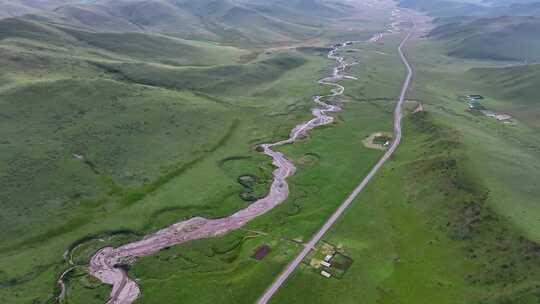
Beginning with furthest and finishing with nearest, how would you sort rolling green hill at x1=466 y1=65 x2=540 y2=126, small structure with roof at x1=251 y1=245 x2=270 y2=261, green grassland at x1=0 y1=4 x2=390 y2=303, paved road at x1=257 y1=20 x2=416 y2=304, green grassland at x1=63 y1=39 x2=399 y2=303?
rolling green hill at x1=466 y1=65 x2=540 y2=126 < green grassland at x1=0 y1=4 x2=390 y2=303 < small structure with roof at x1=251 y1=245 x2=270 y2=261 < green grassland at x1=63 y1=39 x2=399 y2=303 < paved road at x1=257 y1=20 x2=416 y2=304

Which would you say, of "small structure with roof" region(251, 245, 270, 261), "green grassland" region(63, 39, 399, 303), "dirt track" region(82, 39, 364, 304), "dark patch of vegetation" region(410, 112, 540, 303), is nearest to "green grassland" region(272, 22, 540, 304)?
"dark patch of vegetation" region(410, 112, 540, 303)

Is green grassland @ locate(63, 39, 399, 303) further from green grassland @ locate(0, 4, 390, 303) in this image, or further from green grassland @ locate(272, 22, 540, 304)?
green grassland @ locate(272, 22, 540, 304)

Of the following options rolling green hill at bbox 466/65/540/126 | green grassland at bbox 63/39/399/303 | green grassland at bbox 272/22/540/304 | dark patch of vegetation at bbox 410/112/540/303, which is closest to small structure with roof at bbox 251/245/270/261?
green grassland at bbox 63/39/399/303

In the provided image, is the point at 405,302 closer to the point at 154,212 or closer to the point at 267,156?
the point at 154,212

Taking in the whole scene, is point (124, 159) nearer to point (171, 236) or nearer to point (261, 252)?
point (171, 236)

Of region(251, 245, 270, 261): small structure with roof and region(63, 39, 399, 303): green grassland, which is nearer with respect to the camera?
region(63, 39, 399, 303): green grassland

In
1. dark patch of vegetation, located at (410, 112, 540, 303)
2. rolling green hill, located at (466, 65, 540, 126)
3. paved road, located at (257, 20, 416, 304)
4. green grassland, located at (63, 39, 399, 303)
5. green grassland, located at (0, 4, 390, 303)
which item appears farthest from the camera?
rolling green hill, located at (466, 65, 540, 126)

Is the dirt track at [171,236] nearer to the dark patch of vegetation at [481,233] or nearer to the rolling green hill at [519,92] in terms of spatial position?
the dark patch of vegetation at [481,233]

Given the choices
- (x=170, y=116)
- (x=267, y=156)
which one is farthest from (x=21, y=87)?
(x=267, y=156)

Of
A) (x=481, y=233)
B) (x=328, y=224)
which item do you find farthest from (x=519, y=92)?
(x=328, y=224)

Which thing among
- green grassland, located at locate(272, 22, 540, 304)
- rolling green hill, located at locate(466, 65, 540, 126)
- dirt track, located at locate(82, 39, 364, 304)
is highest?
rolling green hill, located at locate(466, 65, 540, 126)

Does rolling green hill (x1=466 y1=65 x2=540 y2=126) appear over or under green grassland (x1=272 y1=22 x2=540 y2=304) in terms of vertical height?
over
